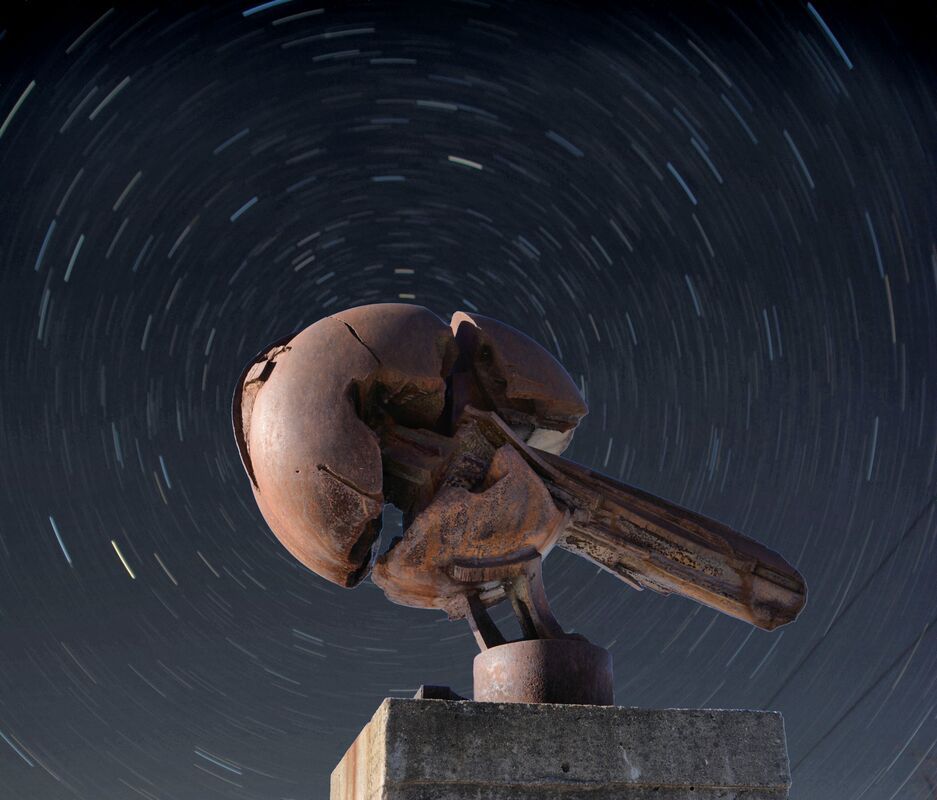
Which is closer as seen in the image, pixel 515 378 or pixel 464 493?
pixel 464 493

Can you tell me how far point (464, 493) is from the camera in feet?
12.5

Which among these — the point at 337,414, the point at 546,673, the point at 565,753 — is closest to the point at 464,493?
the point at 337,414

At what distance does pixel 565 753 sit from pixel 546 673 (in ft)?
1.37

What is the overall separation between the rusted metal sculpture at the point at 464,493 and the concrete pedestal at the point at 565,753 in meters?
0.32

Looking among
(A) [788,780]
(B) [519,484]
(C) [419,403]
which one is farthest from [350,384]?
(A) [788,780]

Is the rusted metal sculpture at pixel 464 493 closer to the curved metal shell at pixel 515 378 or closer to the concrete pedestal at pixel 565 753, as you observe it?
the curved metal shell at pixel 515 378

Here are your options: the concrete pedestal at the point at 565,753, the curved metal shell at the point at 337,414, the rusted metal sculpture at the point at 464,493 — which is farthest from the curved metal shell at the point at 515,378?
the concrete pedestal at the point at 565,753

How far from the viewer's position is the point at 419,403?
3.95 meters

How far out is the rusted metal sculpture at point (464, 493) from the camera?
3607 mm

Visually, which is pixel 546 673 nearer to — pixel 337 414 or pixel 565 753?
pixel 565 753

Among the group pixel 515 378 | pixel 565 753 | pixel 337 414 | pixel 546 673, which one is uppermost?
pixel 515 378

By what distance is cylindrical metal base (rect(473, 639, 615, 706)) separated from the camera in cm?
352

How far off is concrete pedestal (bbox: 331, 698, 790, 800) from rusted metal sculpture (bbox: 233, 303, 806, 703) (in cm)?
32

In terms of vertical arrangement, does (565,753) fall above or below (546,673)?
below
